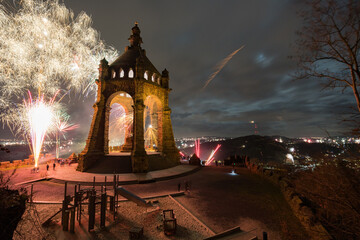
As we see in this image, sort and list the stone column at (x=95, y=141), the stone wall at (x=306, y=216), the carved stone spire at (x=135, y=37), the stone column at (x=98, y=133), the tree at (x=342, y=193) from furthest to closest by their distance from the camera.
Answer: the carved stone spire at (x=135, y=37), the stone column at (x=98, y=133), the stone column at (x=95, y=141), the stone wall at (x=306, y=216), the tree at (x=342, y=193)

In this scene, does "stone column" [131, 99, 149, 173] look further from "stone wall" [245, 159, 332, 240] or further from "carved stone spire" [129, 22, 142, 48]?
"stone wall" [245, 159, 332, 240]

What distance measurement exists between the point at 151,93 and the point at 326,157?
1894cm

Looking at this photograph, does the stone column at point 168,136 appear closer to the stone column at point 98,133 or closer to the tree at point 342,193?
the stone column at point 98,133

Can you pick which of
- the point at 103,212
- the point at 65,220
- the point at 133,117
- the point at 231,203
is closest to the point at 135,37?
the point at 133,117

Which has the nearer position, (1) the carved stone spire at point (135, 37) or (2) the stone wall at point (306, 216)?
(2) the stone wall at point (306, 216)

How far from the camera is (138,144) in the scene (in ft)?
60.4

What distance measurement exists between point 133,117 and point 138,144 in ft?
11.4

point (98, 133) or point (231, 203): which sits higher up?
point (98, 133)

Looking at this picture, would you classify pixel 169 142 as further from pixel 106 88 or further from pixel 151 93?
pixel 106 88

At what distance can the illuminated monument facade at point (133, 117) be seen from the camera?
704 inches

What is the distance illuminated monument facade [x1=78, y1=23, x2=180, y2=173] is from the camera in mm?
17891

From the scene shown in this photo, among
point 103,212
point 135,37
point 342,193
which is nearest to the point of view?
point 342,193

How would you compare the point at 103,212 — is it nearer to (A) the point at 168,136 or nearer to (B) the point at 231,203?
(B) the point at 231,203

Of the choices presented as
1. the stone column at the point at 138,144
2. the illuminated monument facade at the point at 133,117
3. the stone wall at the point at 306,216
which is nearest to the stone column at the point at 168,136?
the illuminated monument facade at the point at 133,117
